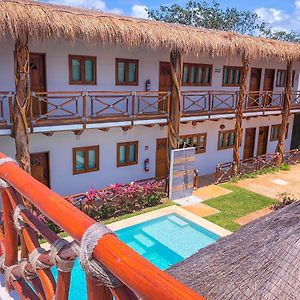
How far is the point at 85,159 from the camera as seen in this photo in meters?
12.7

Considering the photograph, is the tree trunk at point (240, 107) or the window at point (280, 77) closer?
the tree trunk at point (240, 107)

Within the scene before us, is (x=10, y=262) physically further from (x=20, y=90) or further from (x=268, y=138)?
(x=268, y=138)

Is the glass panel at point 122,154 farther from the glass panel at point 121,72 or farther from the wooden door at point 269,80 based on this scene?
the wooden door at point 269,80

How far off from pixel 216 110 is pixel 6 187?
13.8 meters

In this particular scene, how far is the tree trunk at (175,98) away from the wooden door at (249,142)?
7.45 m

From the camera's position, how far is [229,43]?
13.3 meters

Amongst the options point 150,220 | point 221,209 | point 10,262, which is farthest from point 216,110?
point 10,262

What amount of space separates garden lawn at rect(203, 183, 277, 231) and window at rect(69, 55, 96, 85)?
21.7 ft

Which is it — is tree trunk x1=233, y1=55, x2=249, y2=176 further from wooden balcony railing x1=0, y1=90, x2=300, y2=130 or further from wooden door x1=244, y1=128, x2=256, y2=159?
wooden door x1=244, y1=128, x2=256, y2=159

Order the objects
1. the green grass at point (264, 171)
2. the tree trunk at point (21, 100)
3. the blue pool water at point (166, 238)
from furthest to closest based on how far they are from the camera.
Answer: the green grass at point (264, 171), the blue pool water at point (166, 238), the tree trunk at point (21, 100)

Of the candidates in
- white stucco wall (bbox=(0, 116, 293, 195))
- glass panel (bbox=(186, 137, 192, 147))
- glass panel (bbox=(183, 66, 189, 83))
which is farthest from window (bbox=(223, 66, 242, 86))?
glass panel (bbox=(186, 137, 192, 147))

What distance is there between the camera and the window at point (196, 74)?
15266 mm

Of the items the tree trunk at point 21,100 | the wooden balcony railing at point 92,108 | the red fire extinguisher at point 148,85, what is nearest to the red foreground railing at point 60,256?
the tree trunk at point 21,100

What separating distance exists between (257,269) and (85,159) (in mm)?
11278
